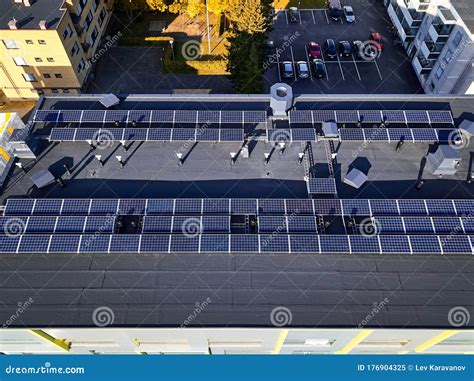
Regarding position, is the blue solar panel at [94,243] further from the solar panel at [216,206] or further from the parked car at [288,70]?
the parked car at [288,70]

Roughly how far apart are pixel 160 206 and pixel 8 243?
9.12 meters

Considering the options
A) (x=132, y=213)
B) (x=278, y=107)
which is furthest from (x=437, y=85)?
(x=132, y=213)

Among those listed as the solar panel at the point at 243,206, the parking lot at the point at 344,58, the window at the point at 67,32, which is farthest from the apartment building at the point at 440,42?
the window at the point at 67,32

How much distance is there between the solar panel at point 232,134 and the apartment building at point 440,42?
29.1 metres

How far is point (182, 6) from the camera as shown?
52344 mm

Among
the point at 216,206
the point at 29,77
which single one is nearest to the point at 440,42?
the point at 216,206

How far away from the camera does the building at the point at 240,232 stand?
20391 mm

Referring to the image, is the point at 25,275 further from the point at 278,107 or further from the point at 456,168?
the point at 456,168

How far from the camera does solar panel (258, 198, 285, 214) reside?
75.5 ft

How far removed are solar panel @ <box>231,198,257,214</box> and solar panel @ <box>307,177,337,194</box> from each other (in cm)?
393

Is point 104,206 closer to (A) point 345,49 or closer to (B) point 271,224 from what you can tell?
(B) point 271,224

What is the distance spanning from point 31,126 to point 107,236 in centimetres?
1205

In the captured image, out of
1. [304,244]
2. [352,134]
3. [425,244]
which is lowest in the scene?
[425,244]

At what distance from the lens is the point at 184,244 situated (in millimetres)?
21688
